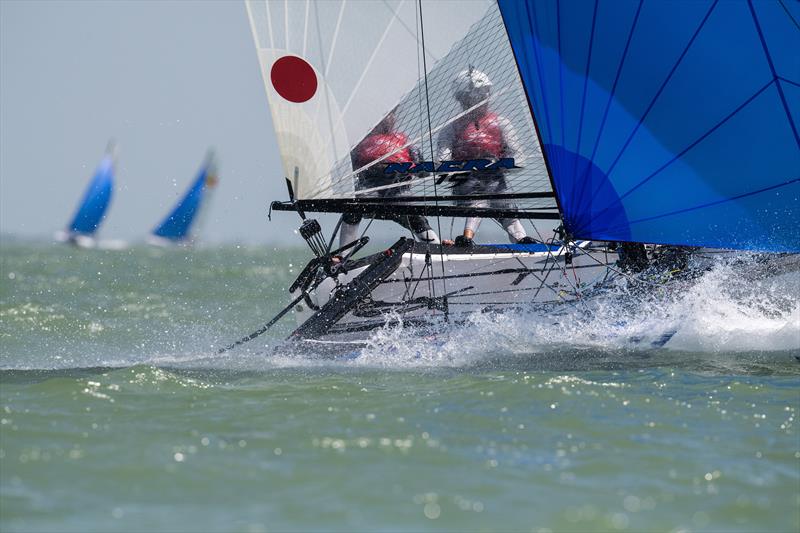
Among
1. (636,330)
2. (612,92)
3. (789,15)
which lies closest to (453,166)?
(612,92)

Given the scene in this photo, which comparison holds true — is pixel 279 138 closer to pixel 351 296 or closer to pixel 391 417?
pixel 351 296

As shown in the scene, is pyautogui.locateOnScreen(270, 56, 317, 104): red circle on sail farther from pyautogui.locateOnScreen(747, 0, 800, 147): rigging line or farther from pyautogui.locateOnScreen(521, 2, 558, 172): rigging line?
pyautogui.locateOnScreen(747, 0, 800, 147): rigging line

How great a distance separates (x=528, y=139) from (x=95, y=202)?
3.20m

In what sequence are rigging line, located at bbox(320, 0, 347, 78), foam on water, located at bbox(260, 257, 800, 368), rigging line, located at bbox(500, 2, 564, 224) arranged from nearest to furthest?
foam on water, located at bbox(260, 257, 800, 368) < rigging line, located at bbox(500, 2, 564, 224) < rigging line, located at bbox(320, 0, 347, 78)

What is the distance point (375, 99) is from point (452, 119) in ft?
1.65

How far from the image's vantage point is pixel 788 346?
6.22 metres

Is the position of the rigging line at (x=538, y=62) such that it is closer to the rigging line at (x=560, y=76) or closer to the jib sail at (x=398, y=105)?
the rigging line at (x=560, y=76)

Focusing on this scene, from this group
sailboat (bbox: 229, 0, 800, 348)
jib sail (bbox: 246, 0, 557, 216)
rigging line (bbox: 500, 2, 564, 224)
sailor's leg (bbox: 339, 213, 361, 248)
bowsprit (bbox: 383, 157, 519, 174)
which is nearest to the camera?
sailboat (bbox: 229, 0, 800, 348)

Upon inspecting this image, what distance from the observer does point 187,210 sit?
8.50 m

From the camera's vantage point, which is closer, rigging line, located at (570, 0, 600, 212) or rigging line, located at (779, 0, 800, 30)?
rigging line, located at (779, 0, 800, 30)

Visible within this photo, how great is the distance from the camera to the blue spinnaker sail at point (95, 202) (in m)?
7.54

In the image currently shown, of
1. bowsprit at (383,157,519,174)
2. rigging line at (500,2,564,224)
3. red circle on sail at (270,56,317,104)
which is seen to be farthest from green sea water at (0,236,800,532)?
red circle on sail at (270,56,317,104)

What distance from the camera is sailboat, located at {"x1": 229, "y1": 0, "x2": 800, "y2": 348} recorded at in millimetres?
5926

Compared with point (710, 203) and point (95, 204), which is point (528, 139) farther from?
point (95, 204)
